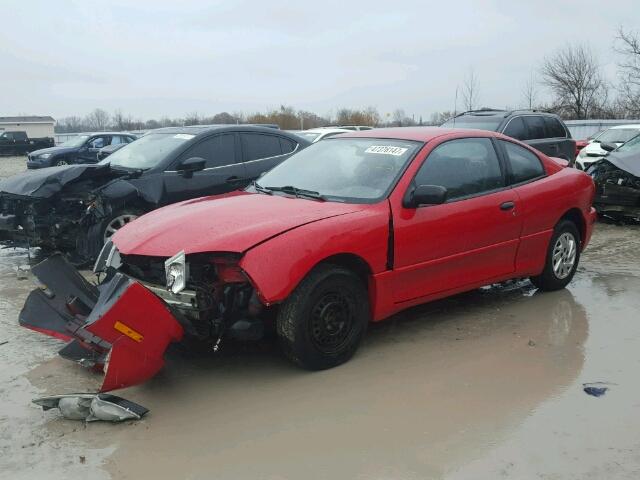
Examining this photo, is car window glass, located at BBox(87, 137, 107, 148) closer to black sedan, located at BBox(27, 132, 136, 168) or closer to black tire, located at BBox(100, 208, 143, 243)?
black sedan, located at BBox(27, 132, 136, 168)

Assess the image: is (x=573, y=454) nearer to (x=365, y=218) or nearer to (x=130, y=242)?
(x=365, y=218)

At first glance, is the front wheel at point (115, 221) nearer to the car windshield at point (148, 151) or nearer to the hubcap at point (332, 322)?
the car windshield at point (148, 151)

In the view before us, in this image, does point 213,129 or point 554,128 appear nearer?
point 213,129

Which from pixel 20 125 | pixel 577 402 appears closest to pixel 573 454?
pixel 577 402

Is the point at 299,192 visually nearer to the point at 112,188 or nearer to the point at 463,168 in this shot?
the point at 463,168

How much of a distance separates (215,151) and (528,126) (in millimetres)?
7114

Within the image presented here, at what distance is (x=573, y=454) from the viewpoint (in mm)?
3301

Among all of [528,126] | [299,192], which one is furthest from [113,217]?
[528,126]

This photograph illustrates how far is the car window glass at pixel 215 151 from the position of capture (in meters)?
7.84

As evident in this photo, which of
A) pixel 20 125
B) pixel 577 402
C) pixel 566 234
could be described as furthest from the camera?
pixel 20 125

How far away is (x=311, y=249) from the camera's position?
4.11 metres

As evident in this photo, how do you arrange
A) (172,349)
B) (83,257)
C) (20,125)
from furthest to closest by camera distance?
(20,125) → (83,257) → (172,349)

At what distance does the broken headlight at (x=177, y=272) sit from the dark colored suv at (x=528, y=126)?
29.7 feet

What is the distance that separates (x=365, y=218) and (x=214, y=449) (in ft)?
6.27
